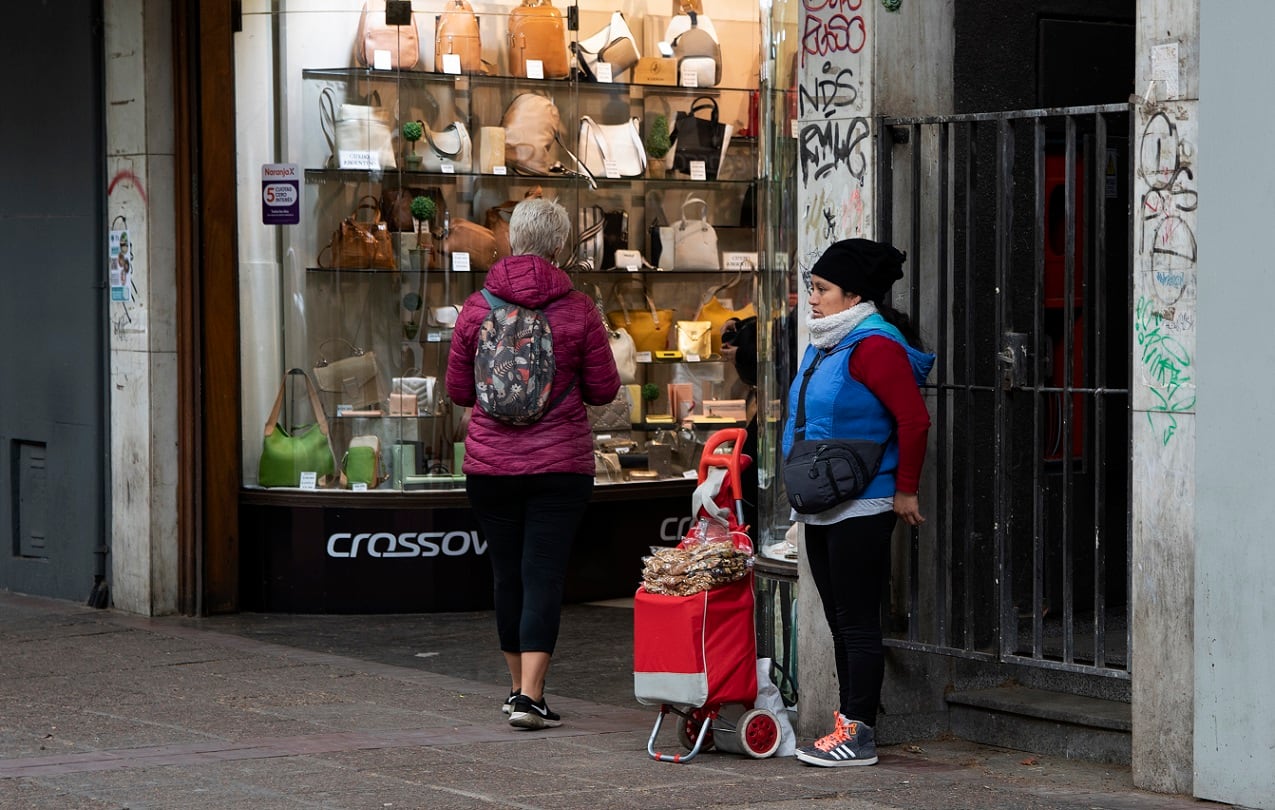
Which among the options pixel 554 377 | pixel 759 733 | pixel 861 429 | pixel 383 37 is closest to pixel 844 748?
pixel 759 733

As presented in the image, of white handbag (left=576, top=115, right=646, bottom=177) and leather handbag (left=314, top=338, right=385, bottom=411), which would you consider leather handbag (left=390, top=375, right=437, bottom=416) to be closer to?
leather handbag (left=314, top=338, right=385, bottom=411)

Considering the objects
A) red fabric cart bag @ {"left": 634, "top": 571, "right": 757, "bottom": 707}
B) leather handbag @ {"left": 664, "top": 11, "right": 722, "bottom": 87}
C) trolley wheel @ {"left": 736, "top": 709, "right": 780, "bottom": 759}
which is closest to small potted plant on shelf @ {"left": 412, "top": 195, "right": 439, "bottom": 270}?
leather handbag @ {"left": 664, "top": 11, "right": 722, "bottom": 87}

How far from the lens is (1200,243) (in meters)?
5.72

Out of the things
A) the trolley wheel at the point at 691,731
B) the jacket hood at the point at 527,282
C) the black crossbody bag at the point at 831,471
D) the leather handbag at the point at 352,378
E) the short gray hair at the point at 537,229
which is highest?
the short gray hair at the point at 537,229

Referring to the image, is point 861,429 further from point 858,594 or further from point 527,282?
point 527,282

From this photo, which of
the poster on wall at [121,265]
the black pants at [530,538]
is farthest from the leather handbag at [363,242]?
the black pants at [530,538]

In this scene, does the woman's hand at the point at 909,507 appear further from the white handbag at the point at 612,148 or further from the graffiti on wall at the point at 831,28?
the white handbag at the point at 612,148

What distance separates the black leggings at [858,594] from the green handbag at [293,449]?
14.0 ft

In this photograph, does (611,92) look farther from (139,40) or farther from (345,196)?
(139,40)

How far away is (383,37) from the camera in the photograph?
32.7ft

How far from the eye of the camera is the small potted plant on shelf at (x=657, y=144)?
36.1ft

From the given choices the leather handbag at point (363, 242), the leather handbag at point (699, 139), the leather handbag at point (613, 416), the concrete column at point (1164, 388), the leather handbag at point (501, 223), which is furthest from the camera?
the leather handbag at point (699, 139)

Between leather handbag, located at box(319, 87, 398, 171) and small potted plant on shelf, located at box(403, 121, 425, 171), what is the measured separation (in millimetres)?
97

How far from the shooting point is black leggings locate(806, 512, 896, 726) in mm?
6367
